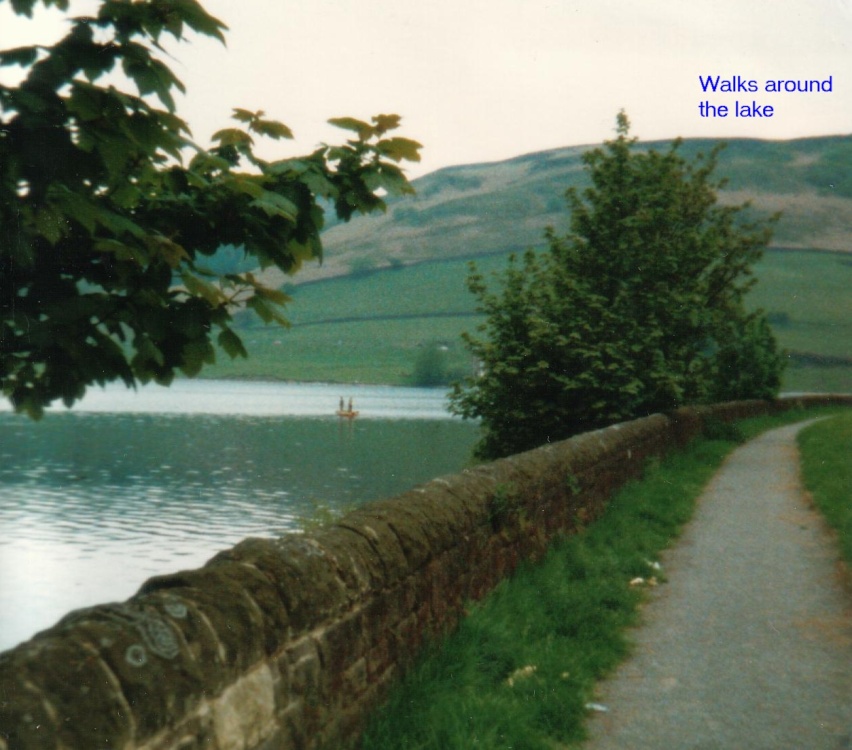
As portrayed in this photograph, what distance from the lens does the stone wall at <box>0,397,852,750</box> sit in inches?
102

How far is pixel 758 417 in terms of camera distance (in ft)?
124

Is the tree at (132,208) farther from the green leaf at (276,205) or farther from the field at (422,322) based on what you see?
the field at (422,322)

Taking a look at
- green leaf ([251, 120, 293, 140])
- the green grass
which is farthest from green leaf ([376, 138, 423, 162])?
the green grass

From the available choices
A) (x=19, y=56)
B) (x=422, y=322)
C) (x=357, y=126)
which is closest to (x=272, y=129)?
(x=357, y=126)

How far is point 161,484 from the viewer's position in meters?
40.2

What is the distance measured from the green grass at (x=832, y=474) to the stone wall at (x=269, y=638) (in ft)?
16.2

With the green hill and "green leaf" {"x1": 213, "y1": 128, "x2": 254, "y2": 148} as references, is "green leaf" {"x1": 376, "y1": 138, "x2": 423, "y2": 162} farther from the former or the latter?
the green hill

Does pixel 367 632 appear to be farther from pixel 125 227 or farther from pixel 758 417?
pixel 758 417

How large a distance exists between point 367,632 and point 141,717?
188 centimetres

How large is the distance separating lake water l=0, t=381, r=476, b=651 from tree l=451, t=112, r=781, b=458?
1.76m

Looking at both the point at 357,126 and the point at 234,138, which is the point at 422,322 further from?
the point at 357,126

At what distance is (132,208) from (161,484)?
37.1 metres

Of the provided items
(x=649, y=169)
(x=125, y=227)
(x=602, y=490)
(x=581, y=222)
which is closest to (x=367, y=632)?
(x=125, y=227)

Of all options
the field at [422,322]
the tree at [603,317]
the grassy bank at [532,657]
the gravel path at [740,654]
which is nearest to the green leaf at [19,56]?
the grassy bank at [532,657]
